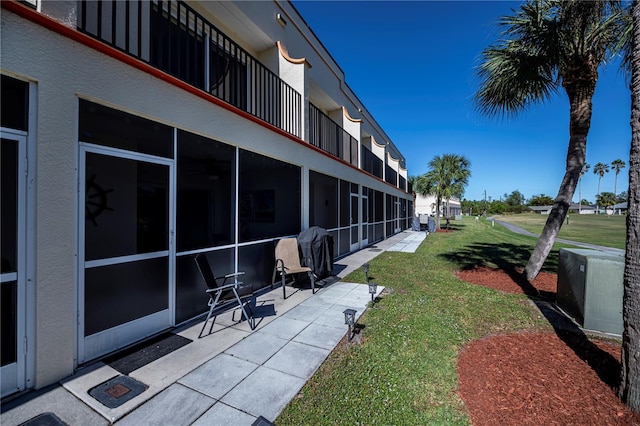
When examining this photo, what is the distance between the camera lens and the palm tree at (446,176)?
2622 cm

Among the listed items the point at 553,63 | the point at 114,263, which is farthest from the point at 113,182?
the point at 553,63

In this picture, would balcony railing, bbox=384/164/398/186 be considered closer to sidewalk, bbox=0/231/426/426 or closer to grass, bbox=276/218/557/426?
grass, bbox=276/218/557/426

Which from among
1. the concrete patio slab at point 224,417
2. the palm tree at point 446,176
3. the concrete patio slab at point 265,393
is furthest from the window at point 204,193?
the palm tree at point 446,176

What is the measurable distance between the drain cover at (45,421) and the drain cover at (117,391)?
0.28 metres

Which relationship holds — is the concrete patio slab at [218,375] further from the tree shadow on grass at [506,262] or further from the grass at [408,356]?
the tree shadow on grass at [506,262]

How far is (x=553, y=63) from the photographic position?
231 inches

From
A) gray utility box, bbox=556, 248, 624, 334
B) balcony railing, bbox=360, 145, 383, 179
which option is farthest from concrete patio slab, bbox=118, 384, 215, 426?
balcony railing, bbox=360, 145, 383, 179

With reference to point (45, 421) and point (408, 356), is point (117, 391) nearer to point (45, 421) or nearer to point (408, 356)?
point (45, 421)

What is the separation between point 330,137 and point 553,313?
797cm

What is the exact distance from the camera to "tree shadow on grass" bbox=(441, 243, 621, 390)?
9.95 feet

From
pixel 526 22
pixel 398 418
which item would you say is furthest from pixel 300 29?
pixel 398 418

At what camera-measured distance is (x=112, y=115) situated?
124 inches

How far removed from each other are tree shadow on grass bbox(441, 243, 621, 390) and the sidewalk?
3.04 metres

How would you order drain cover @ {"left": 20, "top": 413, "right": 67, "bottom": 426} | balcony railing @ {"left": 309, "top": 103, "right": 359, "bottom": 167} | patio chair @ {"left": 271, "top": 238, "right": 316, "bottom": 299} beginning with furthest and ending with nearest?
balcony railing @ {"left": 309, "top": 103, "right": 359, "bottom": 167} → patio chair @ {"left": 271, "top": 238, "right": 316, "bottom": 299} → drain cover @ {"left": 20, "top": 413, "right": 67, "bottom": 426}
